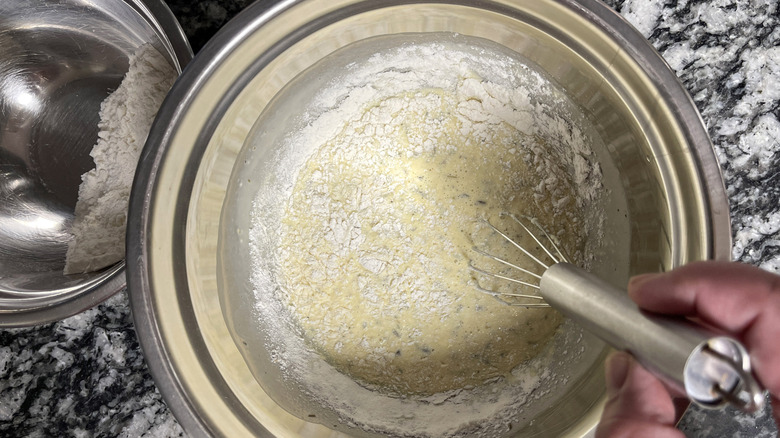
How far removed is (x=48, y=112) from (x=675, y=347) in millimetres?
1143

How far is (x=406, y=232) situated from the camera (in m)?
0.88

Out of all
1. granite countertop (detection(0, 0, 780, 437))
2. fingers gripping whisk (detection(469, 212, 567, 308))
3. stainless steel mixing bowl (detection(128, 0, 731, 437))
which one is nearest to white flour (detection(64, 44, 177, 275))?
granite countertop (detection(0, 0, 780, 437))

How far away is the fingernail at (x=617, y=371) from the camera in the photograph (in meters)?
0.57

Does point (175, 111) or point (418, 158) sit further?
point (418, 158)

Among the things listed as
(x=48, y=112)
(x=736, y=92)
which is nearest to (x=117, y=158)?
(x=48, y=112)

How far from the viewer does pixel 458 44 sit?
811 mm

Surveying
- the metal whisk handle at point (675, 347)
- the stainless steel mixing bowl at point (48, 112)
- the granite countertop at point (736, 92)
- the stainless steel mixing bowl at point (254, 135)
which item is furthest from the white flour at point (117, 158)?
the metal whisk handle at point (675, 347)

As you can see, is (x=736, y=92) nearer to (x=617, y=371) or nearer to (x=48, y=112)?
(x=617, y=371)

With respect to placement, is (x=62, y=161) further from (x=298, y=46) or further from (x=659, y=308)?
(x=659, y=308)

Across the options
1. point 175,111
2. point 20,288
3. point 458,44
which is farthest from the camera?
point 20,288

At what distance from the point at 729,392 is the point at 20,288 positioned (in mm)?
Answer: 1095

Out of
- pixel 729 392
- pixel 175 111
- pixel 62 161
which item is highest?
pixel 62 161

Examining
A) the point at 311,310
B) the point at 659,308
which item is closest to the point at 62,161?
the point at 311,310

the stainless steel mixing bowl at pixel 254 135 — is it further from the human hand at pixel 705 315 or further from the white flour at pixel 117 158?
the white flour at pixel 117 158
